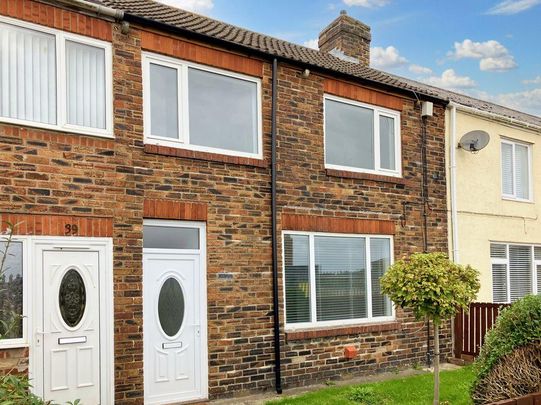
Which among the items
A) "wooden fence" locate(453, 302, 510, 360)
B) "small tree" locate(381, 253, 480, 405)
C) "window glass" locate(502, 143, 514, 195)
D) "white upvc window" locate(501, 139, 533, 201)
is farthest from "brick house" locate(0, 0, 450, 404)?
"white upvc window" locate(501, 139, 533, 201)

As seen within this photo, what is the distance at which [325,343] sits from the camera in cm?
932

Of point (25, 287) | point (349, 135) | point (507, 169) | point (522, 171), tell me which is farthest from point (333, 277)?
point (522, 171)

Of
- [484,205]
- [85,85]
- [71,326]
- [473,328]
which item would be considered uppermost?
[85,85]

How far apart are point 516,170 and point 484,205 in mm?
1903

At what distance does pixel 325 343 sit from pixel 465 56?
82.6ft

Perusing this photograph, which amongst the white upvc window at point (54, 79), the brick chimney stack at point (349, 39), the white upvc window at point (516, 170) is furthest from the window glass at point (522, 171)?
the white upvc window at point (54, 79)

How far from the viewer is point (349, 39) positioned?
14023 mm

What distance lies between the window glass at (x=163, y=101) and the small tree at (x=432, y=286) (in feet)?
12.6

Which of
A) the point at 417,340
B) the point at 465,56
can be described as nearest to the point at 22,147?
the point at 417,340

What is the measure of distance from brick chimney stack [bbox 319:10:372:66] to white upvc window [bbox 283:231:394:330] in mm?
5729

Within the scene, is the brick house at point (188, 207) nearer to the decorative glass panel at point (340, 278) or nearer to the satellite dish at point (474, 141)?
the decorative glass panel at point (340, 278)

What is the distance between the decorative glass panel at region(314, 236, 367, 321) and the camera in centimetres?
955

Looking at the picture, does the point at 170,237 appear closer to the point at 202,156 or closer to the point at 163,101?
the point at 202,156

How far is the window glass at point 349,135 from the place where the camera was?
394 inches
